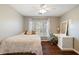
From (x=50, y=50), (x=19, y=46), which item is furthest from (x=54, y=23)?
(x=19, y=46)

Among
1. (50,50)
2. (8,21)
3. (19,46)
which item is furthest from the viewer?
(50,50)

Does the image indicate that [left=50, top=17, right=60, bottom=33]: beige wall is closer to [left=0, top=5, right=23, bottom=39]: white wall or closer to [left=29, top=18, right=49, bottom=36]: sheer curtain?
[left=29, top=18, right=49, bottom=36]: sheer curtain

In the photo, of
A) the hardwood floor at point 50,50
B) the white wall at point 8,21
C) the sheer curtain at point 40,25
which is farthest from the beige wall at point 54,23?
the white wall at point 8,21

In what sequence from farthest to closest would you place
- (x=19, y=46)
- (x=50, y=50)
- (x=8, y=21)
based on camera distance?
(x=50, y=50) < (x=19, y=46) < (x=8, y=21)

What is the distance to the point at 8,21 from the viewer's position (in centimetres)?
206

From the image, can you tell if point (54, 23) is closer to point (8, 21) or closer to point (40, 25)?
point (40, 25)

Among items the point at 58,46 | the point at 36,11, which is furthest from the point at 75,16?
the point at 36,11

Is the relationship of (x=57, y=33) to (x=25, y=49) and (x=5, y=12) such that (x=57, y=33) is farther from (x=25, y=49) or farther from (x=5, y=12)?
(x=5, y=12)

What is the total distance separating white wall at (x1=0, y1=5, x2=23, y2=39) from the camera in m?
1.95

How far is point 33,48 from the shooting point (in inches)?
92.2

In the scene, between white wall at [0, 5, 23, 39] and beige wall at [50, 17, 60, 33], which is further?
beige wall at [50, 17, 60, 33]

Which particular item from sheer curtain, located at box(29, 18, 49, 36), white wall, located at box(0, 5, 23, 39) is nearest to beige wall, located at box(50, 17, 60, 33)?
sheer curtain, located at box(29, 18, 49, 36)

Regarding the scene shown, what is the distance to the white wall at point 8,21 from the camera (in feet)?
6.40
